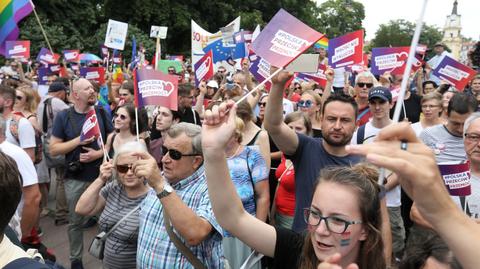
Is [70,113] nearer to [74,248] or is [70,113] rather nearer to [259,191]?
[74,248]

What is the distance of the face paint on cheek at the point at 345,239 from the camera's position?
1.70 meters

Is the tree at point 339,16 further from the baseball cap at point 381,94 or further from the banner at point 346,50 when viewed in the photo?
the baseball cap at point 381,94

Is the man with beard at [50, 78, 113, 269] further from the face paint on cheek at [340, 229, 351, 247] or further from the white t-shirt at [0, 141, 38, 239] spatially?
the face paint on cheek at [340, 229, 351, 247]

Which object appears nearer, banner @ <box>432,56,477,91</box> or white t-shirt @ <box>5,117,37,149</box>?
white t-shirt @ <box>5,117,37,149</box>

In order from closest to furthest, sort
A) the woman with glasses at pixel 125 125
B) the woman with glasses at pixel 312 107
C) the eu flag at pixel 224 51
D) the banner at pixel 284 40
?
the banner at pixel 284 40 < the woman with glasses at pixel 125 125 < the woman with glasses at pixel 312 107 < the eu flag at pixel 224 51

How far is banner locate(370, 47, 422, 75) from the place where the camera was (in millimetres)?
6609

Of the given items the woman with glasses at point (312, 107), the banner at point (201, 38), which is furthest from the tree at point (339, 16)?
the woman with glasses at point (312, 107)

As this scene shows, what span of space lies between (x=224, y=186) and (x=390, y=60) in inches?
210

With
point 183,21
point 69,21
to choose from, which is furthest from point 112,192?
point 183,21

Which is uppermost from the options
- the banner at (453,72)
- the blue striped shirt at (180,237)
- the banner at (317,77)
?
the banner at (453,72)

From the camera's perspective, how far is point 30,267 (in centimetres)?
158

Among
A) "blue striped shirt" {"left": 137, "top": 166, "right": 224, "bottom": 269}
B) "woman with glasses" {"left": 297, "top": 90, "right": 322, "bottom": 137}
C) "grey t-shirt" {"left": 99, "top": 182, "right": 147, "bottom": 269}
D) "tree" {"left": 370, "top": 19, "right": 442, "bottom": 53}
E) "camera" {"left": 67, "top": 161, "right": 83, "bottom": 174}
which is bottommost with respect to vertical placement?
"camera" {"left": 67, "top": 161, "right": 83, "bottom": 174}

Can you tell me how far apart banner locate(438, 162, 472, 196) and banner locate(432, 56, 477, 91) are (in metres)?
4.34

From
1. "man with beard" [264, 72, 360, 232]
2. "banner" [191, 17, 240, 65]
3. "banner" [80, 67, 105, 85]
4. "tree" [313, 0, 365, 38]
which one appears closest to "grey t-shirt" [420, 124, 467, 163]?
"man with beard" [264, 72, 360, 232]
